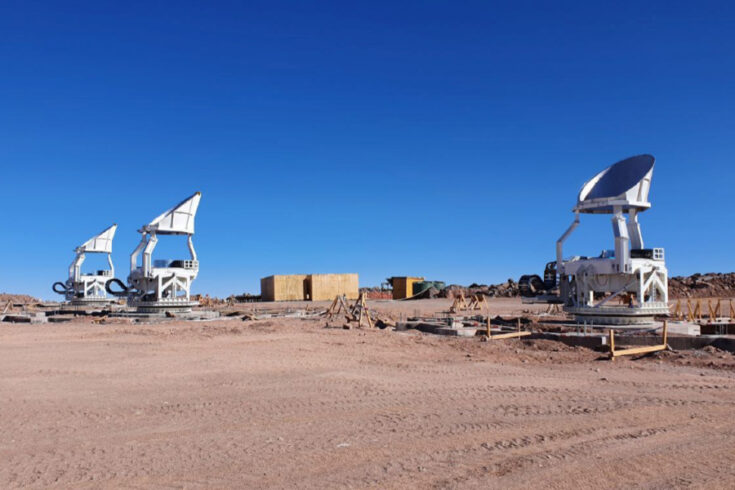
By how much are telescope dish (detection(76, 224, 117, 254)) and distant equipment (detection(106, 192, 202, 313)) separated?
16.6 metres

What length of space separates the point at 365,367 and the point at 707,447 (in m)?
Answer: 8.09

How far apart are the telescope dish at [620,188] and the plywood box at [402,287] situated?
37744mm

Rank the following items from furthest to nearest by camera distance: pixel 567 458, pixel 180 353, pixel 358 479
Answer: pixel 180 353
pixel 567 458
pixel 358 479

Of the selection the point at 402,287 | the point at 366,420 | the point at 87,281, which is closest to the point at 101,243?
the point at 87,281

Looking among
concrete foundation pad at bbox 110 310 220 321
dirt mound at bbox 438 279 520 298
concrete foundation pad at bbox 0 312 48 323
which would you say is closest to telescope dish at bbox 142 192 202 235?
concrete foundation pad at bbox 110 310 220 321

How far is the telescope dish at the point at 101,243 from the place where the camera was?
4619 centimetres

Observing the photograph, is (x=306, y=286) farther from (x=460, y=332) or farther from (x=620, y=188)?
(x=620, y=188)

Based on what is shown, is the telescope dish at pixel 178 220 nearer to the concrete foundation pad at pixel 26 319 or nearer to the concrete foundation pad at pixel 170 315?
the concrete foundation pad at pixel 170 315

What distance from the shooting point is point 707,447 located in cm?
734

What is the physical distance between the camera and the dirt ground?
251 inches

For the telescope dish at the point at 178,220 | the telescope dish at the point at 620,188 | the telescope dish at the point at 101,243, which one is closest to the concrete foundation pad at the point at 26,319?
the telescope dish at the point at 178,220

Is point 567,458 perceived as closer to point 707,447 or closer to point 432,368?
point 707,447

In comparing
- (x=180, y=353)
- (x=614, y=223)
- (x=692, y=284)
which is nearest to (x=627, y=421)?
(x=180, y=353)

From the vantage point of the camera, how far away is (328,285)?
→ 5644 centimetres
